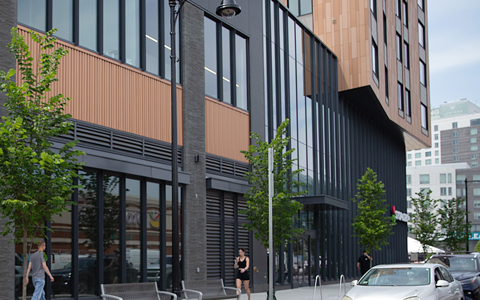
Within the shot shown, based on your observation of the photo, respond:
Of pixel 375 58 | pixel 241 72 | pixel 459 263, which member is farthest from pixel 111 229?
pixel 375 58

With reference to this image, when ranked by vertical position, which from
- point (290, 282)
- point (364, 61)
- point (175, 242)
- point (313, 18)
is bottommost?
point (290, 282)

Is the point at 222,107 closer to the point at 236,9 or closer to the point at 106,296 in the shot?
the point at 236,9

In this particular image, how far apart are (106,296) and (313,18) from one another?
2681 centimetres

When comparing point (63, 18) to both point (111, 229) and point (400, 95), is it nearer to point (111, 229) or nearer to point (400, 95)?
point (111, 229)

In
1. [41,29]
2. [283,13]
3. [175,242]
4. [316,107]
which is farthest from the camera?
[316,107]

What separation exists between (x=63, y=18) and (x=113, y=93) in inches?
101

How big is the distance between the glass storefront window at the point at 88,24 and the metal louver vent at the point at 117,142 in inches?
94.3

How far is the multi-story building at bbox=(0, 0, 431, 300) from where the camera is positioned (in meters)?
15.0

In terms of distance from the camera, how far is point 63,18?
1502 centimetres

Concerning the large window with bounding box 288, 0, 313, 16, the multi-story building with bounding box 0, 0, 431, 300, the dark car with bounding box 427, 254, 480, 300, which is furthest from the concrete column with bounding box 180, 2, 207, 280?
the large window with bounding box 288, 0, 313, 16

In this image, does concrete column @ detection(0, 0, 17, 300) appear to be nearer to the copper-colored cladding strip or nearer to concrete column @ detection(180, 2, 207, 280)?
the copper-colored cladding strip

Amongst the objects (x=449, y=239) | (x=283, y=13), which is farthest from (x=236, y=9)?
(x=449, y=239)

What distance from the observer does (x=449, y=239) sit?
46219 millimetres

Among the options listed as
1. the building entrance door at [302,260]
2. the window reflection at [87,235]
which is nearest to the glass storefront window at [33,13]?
the window reflection at [87,235]
